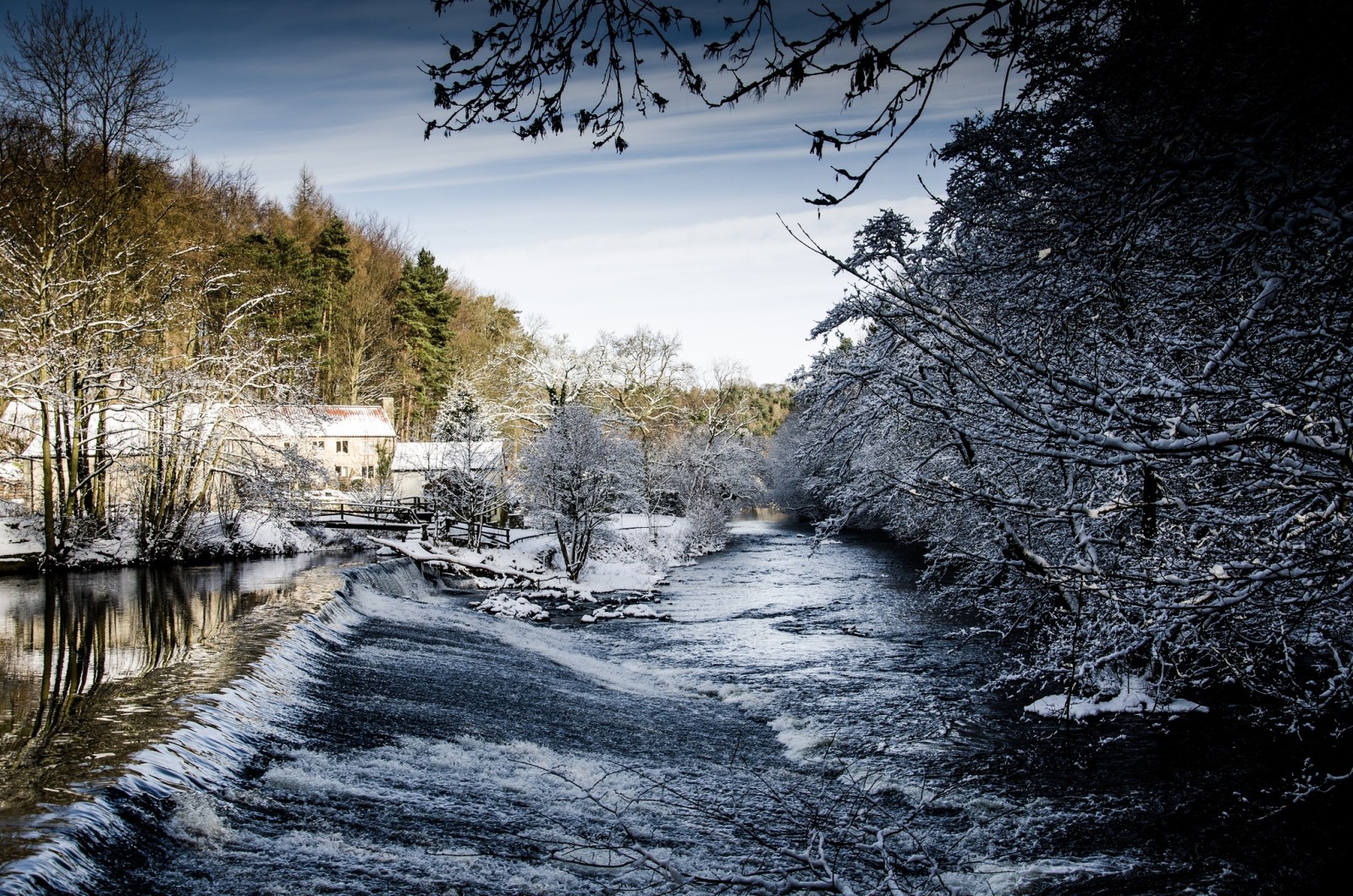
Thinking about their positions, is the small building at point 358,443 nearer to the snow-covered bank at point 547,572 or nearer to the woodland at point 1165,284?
the snow-covered bank at point 547,572

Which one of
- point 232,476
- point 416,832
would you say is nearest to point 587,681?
point 416,832

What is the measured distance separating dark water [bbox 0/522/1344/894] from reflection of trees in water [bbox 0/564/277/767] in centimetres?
166

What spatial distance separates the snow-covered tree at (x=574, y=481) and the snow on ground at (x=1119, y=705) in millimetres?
15106

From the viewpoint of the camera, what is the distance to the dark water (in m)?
5.13

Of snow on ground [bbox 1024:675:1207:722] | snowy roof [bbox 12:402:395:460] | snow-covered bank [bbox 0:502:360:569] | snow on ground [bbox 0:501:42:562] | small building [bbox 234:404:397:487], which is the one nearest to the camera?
snow on ground [bbox 1024:675:1207:722]

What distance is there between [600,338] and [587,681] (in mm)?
34569

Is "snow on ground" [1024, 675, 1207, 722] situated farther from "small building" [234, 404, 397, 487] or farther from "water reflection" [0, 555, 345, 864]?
"small building" [234, 404, 397, 487]

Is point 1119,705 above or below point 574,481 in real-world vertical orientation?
below

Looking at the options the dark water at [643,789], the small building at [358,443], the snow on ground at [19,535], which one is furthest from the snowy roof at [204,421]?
the dark water at [643,789]

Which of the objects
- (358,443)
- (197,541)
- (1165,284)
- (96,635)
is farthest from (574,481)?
(358,443)

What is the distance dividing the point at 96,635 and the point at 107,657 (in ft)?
6.92

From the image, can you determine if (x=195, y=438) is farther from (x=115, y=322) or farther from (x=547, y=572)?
(x=547, y=572)

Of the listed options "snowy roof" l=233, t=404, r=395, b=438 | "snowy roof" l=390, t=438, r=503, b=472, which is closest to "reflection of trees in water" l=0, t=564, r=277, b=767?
"snowy roof" l=233, t=404, r=395, b=438

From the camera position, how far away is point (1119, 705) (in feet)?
31.5
